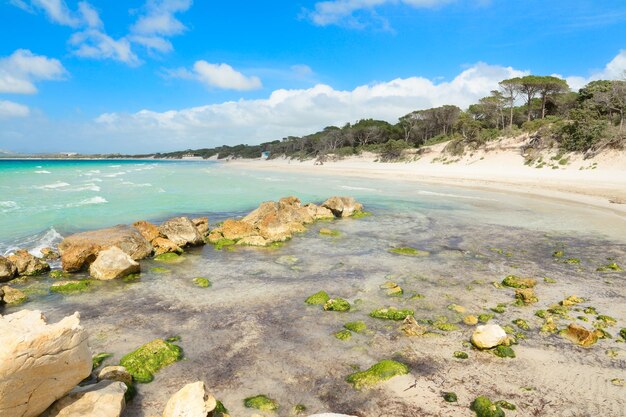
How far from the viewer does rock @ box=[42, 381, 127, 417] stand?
13.9 feet

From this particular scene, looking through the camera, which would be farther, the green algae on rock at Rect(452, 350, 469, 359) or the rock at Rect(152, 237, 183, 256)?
the rock at Rect(152, 237, 183, 256)

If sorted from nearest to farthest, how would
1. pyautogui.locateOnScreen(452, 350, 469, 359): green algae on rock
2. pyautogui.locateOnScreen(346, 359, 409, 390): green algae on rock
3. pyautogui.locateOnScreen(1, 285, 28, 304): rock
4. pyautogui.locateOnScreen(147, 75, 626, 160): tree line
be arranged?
pyautogui.locateOnScreen(346, 359, 409, 390): green algae on rock < pyautogui.locateOnScreen(452, 350, 469, 359): green algae on rock < pyautogui.locateOnScreen(1, 285, 28, 304): rock < pyautogui.locateOnScreen(147, 75, 626, 160): tree line

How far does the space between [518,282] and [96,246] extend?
13.0m

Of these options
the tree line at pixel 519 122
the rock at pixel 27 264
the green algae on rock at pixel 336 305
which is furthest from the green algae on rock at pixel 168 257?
the tree line at pixel 519 122

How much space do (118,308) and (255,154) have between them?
477ft

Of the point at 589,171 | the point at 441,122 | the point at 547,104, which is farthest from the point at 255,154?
the point at 589,171

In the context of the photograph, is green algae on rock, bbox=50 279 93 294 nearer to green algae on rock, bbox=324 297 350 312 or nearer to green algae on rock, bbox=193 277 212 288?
green algae on rock, bbox=193 277 212 288

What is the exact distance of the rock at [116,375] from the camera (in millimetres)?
5441

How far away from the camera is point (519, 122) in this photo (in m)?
61.6

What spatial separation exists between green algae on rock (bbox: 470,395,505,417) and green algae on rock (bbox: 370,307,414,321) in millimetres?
2863

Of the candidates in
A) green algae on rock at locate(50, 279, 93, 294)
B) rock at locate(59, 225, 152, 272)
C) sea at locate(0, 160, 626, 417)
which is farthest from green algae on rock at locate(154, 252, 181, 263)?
green algae on rock at locate(50, 279, 93, 294)

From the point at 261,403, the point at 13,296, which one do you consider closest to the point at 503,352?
the point at 261,403

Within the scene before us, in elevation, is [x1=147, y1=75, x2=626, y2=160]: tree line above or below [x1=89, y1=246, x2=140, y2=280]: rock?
above

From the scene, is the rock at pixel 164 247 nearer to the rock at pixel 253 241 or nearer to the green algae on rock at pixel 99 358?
the rock at pixel 253 241
